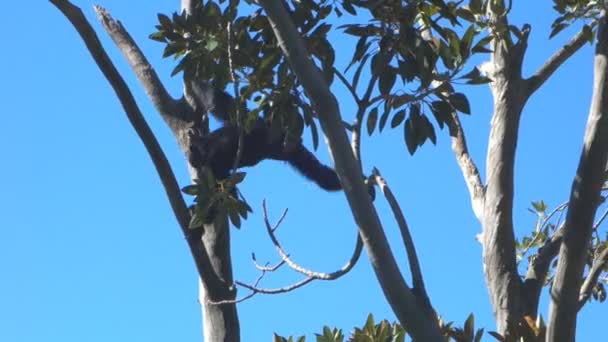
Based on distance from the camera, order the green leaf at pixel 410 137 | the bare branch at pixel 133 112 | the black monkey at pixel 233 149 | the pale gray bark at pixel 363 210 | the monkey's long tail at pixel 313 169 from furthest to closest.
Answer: the monkey's long tail at pixel 313 169
the black monkey at pixel 233 149
the bare branch at pixel 133 112
the green leaf at pixel 410 137
the pale gray bark at pixel 363 210

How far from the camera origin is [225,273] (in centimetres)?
697

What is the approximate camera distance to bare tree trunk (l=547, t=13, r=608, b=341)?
5055 millimetres

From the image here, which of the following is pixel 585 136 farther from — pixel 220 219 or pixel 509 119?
pixel 220 219

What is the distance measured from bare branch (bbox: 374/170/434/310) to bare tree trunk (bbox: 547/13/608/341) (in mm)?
896

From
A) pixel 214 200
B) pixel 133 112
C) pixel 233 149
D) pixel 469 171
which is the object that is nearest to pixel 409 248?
pixel 214 200

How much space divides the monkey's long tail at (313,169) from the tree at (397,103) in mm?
2770

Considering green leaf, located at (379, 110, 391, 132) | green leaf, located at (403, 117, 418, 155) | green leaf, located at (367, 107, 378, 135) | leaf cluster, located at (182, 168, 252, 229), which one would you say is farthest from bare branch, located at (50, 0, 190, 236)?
green leaf, located at (403, 117, 418, 155)

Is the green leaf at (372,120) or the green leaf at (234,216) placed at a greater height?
the green leaf at (372,120)

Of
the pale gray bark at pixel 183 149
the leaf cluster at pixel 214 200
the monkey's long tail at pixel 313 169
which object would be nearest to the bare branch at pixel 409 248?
the leaf cluster at pixel 214 200

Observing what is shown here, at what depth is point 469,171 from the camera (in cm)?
770

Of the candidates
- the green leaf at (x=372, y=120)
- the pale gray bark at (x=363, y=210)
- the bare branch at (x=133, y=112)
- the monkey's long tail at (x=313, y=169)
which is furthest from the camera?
the monkey's long tail at (x=313, y=169)

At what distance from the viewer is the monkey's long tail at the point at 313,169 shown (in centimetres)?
951

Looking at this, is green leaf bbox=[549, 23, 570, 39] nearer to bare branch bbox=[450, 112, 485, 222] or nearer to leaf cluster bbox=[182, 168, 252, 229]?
bare branch bbox=[450, 112, 485, 222]

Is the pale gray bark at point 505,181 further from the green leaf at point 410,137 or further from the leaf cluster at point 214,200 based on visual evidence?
the leaf cluster at point 214,200
